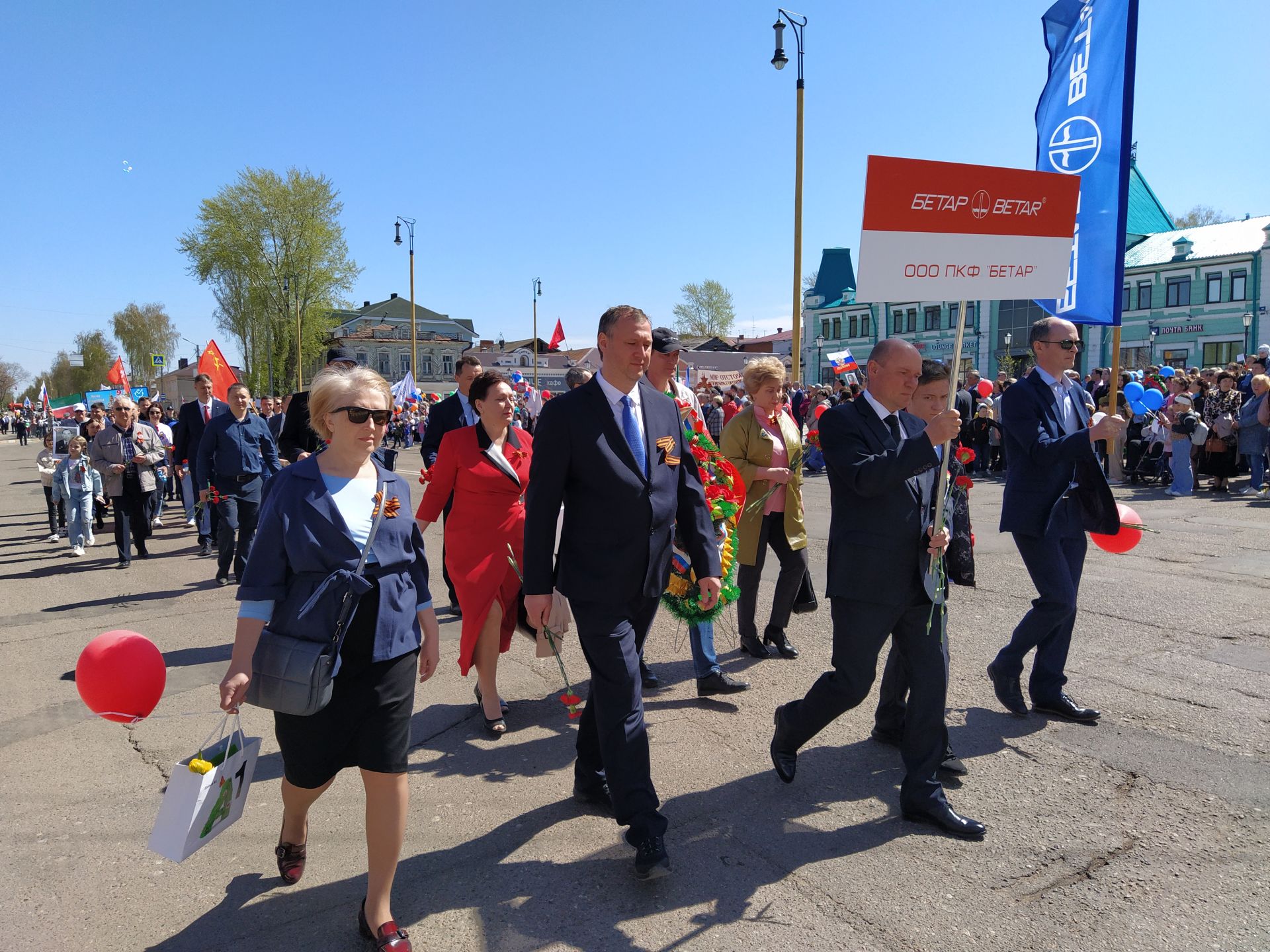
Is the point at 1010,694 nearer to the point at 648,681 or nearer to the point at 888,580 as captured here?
the point at 888,580

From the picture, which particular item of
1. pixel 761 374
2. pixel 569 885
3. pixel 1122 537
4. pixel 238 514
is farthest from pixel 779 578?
pixel 238 514

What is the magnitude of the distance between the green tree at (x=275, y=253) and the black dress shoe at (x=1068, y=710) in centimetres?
5285

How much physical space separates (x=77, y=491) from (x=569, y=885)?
36.4 ft

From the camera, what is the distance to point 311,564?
2.77 metres

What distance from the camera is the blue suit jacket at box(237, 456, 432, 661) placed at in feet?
8.95

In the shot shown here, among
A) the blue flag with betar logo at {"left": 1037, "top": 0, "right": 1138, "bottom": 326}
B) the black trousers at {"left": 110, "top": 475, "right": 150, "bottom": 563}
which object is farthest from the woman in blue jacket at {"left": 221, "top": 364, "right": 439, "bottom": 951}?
the black trousers at {"left": 110, "top": 475, "right": 150, "bottom": 563}

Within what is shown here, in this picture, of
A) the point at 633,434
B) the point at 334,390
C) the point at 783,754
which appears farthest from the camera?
the point at 783,754

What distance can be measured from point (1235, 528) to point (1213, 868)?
29.9ft

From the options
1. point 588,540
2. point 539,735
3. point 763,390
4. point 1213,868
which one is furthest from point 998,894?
point 763,390

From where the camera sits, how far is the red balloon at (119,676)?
9.73ft

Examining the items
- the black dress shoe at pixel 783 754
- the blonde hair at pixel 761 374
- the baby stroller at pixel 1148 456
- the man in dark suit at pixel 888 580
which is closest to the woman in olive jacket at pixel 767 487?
the blonde hair at pixel 761 374

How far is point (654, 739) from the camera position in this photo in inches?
184

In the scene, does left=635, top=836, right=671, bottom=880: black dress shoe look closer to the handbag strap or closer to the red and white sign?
the handbag strap

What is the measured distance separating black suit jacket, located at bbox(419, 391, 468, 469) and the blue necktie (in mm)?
3571
